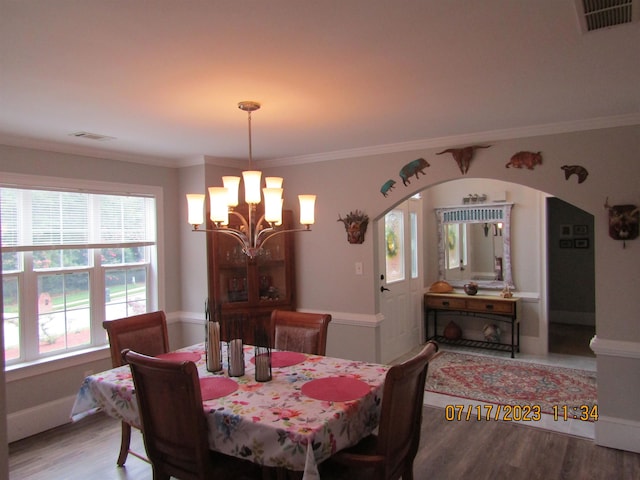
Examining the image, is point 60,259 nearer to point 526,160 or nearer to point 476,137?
point 476,137

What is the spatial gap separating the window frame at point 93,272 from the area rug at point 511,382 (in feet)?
9.56

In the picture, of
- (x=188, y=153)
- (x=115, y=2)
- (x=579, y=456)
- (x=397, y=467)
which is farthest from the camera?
(x=188, y=153)

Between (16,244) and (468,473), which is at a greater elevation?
(16,244)

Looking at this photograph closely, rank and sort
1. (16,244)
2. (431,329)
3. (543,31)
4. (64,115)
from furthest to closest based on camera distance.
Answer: (431,329), (16,244), (64,115), (543,31)

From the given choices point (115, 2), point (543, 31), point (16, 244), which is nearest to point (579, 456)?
point (543, 31)

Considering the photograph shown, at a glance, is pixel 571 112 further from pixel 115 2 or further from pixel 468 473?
pixel 115 2

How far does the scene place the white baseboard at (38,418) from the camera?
133 inches

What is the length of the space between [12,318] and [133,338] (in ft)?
3.89

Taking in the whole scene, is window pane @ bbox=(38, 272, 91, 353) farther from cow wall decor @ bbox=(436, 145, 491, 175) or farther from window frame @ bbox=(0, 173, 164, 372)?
cow wall decor @ bbox=(436, 145, 491, 175)

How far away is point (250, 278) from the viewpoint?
4414mm

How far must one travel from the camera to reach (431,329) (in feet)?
20.3

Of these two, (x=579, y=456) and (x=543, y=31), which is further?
(x=579, y=456)

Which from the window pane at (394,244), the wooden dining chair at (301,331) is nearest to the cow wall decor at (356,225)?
the window pane at (394,244)

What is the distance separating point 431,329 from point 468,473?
335 centimetres
